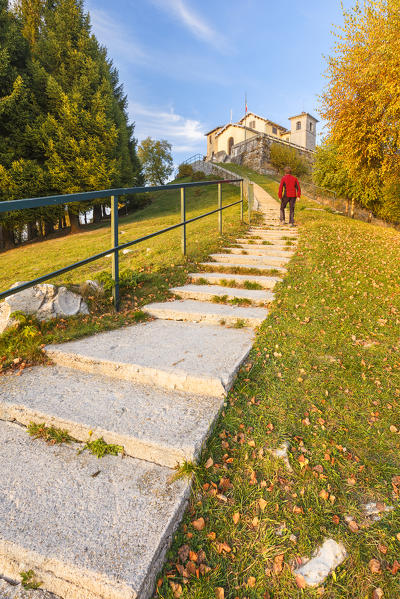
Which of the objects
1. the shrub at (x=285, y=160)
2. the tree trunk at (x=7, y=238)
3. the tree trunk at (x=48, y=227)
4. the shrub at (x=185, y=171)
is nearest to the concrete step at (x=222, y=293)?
the tree trunk at (x=7, y=238)

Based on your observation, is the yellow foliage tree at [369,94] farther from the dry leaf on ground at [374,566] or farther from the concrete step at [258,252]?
the dry leaf on ground at [374,566]

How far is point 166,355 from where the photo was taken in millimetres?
2674

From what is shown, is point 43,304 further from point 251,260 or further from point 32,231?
point 32,231

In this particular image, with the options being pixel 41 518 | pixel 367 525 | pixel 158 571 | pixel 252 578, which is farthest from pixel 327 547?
pixel 41 518

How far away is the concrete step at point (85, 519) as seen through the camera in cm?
123

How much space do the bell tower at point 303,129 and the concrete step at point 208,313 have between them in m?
52.1

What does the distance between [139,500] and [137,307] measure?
2674 mm

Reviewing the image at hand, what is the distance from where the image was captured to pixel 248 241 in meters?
7.59

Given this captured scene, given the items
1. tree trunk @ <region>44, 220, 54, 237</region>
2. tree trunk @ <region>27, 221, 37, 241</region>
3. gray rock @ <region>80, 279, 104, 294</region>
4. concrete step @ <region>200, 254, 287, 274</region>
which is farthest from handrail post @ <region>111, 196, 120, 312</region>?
tree trunk @ <region>27, 221, 37, 241</region>

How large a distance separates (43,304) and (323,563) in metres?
3.19

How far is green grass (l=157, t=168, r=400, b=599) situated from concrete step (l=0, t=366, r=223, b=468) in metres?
0.16

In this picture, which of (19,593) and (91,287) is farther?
(91,287)

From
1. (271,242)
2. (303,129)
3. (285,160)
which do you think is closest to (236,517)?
(271,242)

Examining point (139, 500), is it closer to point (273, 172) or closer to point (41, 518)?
point (41, 518)
